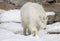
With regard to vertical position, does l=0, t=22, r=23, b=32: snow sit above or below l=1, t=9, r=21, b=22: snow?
below

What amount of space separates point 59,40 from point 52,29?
2.21ft

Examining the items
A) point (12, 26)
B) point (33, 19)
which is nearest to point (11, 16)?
point (12, 26)

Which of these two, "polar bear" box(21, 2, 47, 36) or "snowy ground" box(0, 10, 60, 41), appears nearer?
"polar bear" box(21, 2, 47, 36)

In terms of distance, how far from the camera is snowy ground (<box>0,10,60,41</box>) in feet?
10.6

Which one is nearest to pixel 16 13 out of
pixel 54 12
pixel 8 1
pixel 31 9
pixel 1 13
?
pixel 1 13

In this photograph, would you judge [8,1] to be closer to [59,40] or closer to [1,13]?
[1,13]

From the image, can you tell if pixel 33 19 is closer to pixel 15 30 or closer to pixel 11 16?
pixel 15 30

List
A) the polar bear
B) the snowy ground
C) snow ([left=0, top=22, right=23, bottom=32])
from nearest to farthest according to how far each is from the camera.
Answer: the polar bear, the snowy ground, snow ([left=0, top=22, right=23, bottom=32])

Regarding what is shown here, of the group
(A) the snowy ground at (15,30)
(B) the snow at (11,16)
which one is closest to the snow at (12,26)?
(A) the snowy ground at (15,30)

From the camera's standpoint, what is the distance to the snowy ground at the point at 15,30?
3.23 m

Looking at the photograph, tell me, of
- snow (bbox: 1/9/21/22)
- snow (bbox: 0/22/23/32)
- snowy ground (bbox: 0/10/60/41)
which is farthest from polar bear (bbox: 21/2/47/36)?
snow (bbox: 1/9/21/22)

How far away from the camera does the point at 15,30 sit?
155 inches

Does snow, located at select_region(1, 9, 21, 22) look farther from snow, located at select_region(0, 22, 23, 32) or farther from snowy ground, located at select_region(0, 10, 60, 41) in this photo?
snow, located at select_region(0, 22, 23, 32)

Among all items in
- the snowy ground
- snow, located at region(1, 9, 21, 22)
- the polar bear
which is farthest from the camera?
snow, located at region(1, 9, 21, 22)
